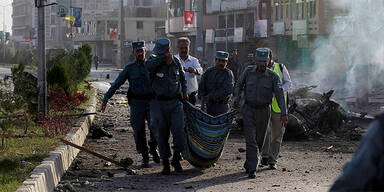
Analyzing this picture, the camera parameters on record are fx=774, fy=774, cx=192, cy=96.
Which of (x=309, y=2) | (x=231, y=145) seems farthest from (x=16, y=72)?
(x=309, y=2)

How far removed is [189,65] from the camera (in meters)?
11.4

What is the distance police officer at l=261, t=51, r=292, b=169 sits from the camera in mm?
10391

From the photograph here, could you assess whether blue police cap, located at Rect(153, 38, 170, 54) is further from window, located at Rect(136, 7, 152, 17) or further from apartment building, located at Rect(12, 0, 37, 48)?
apartment building, located at Rect(12, 0, 37, 48)

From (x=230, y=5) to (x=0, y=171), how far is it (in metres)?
58.4

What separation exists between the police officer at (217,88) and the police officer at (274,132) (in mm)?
645

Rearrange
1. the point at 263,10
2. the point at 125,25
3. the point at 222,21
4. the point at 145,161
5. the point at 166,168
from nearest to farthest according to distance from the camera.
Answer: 1. the point at 166,168
2. the point at 145,161
3. the point at 263,10
4. the point at 222,21
5. the point at 125,25

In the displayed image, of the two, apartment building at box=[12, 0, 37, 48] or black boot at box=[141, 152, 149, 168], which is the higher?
apartment building at box=[12, 0, 37, 48]

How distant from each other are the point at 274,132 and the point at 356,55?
73.0ft

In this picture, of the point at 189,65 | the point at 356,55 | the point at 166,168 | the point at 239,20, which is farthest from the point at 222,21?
the point at 166,168

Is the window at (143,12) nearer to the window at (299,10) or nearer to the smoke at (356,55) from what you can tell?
the window at (299,10)

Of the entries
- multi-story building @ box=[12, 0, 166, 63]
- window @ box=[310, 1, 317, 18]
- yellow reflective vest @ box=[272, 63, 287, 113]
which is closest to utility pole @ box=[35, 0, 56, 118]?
yellow reflective vest @ box=[272, 63, 287, 113]

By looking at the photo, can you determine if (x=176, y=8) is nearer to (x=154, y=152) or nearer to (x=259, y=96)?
(x=154, y=152)

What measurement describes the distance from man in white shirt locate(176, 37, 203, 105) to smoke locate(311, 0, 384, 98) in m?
12.6

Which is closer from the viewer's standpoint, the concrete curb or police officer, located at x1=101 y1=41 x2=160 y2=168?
the concrete curb
